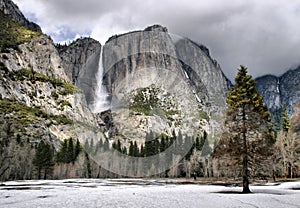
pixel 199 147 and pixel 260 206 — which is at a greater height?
pixel 199 147

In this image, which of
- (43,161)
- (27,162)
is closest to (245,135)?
(27,162)

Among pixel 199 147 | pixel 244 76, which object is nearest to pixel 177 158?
pixel 199 147

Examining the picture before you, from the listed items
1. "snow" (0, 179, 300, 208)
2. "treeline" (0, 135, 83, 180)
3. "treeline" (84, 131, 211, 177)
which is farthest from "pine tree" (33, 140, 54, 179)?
"snow" (0, 179, 300, 208)

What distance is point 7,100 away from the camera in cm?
18388

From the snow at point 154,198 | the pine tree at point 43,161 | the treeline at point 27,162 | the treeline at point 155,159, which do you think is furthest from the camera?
the treeline at point 155,159

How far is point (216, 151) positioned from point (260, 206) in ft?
41.2

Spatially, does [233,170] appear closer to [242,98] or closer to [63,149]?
[242,98]

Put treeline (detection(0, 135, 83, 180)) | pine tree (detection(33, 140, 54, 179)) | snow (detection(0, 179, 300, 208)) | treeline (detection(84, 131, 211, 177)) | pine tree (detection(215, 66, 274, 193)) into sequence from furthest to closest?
treeline (detection(84, 131, 211, 177)), pine tree (detection(33, 140, 54, 179)), treeline (detection(0, 135, 83, 180)), pine tree (detection(215, 66, 274, 193)), snow (detection(0, 179, 300, 208))

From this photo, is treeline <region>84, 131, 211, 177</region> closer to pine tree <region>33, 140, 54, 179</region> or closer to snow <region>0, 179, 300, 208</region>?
pine tree <region>33, 140, 54, 179</region>

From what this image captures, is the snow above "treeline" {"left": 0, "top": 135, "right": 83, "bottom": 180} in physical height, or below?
below

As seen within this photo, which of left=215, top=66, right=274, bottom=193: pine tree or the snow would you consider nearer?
the snow

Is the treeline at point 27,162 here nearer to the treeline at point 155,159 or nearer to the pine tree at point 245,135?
the treeline at point 155,159

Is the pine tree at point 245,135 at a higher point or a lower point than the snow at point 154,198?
higher

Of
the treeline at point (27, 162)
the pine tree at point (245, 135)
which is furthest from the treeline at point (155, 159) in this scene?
the pine tree at point (245, 135)
